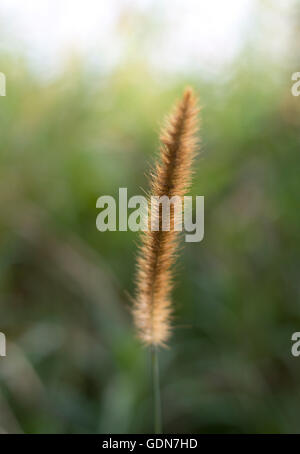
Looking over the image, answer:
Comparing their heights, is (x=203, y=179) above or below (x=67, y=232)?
above

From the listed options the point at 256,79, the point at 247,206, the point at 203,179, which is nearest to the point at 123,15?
the point at 256,79

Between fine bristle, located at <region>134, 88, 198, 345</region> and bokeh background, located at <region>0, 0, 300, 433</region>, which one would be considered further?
bokeh background, located at <region>0, 0, 300, 433</region>

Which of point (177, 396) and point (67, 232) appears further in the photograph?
point (67, 232)

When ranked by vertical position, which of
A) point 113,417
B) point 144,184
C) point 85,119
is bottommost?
point 113,417

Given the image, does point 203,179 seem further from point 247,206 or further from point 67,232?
point 67,232

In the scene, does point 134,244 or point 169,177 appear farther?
point 134,244

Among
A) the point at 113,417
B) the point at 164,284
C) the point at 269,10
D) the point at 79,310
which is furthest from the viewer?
the point at 269,10

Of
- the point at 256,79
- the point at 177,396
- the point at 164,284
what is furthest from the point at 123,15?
the point at 164,284

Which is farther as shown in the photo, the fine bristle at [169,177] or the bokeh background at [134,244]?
the bokeh background at [134,244]

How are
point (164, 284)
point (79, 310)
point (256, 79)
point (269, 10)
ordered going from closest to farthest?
point (164, 284)
point (79, 310)
point (269, 10)
point (256, 79)

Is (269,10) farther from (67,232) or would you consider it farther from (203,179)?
(67,232)
